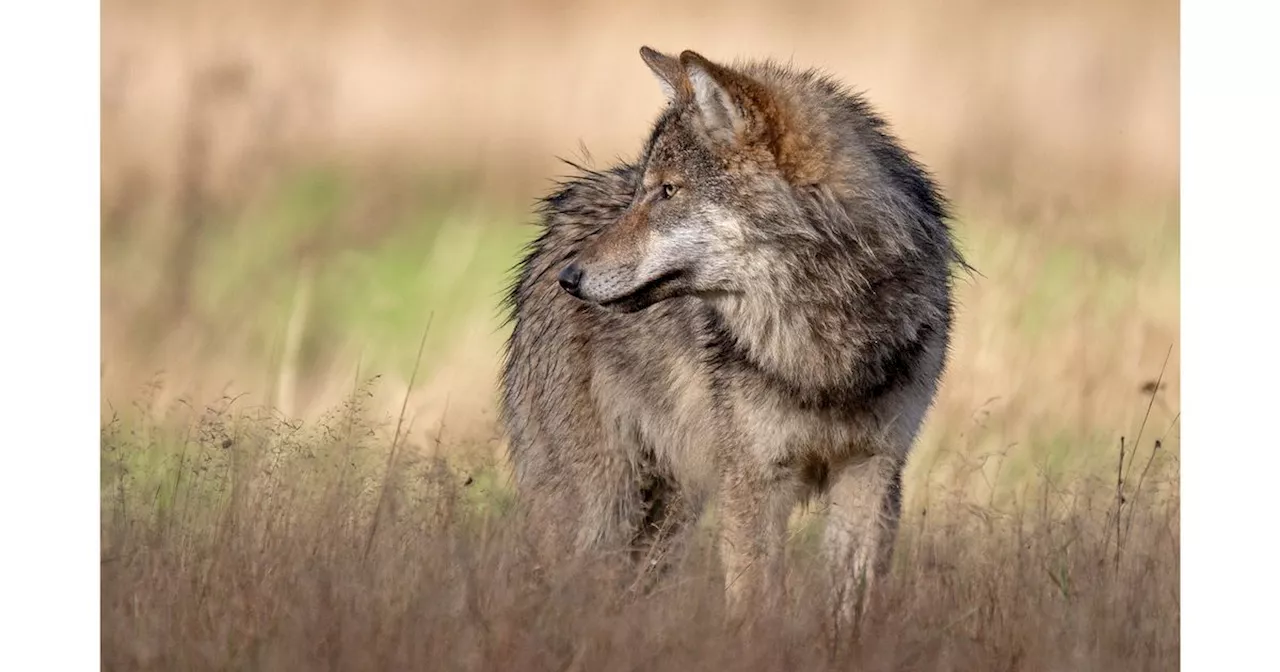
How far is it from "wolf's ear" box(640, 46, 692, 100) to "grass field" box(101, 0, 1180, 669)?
1.31 metres

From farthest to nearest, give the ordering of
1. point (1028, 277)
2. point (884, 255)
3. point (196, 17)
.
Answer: point (1028, 277)
point (196, 17)
point (884, 255)

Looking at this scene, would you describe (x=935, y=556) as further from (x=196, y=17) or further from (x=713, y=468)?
(x=196, y=17)

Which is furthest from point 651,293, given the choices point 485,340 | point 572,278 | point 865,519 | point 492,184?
point 492,184

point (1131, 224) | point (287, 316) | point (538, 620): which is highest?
point (1131, 224)

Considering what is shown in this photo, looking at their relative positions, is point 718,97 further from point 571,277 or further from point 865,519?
point 865,519

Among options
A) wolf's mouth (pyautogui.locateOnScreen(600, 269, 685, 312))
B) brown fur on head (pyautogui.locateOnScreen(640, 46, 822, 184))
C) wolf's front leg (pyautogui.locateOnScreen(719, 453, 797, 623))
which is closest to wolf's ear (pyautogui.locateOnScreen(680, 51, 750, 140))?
brown fur on head (pyautogui.locateOnScreen(640, 46, 822, 184))

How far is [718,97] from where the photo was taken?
176 inches

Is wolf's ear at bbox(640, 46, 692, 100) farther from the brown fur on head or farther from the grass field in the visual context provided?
the grass field

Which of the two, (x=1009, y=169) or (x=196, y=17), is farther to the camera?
(x=1009, y=169)

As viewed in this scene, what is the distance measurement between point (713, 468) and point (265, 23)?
10.2ft

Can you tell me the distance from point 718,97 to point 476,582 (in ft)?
5.05

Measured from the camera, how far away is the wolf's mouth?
457cm

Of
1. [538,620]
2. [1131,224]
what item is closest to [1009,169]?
[1131,224]

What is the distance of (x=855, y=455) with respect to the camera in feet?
15.7
